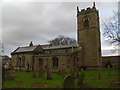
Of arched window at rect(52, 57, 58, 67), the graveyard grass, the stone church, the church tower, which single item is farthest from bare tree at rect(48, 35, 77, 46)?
the graveyard grass

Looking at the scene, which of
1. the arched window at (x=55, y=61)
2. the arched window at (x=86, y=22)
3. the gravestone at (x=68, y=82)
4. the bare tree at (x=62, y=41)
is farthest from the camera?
the bare tree at (x=62, y=41)

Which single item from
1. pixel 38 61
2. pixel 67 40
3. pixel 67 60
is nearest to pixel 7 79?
pixel 67 60

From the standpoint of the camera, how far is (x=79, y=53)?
38.4m

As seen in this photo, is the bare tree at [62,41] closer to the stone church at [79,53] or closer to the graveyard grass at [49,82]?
the stone church at [79,53]

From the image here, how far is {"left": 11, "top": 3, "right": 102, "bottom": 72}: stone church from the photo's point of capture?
38.1 meters

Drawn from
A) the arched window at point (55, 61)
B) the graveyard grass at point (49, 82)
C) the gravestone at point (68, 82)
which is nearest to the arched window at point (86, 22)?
the arched window at point (55, 61)

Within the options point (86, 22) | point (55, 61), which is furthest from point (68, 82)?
point (86, 22)

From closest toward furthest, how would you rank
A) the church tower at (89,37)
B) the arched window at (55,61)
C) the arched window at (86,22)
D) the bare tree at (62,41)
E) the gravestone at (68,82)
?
the gravestone at (68,82) → the church tower at (89,37) → the arched window at (55,61) → the arched window at (86,22) → the bare tree at (62,41)

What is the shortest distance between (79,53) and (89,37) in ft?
16.7

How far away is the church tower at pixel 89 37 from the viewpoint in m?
38.7

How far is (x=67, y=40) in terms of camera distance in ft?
189

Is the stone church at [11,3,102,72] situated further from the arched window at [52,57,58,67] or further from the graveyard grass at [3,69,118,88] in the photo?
the graveyard grass at [3,69,118,88]

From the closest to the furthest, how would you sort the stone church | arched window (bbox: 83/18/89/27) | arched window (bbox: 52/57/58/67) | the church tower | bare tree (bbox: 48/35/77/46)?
1. the stone church
2. the church tower
3. arched window (bbox: 52/57/58/67)
4. arched window (bbox: 83/18/89/27)
5. bare tree (bbox: 48/35/77/46)

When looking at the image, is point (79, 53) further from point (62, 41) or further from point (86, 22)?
point (62, 41)
